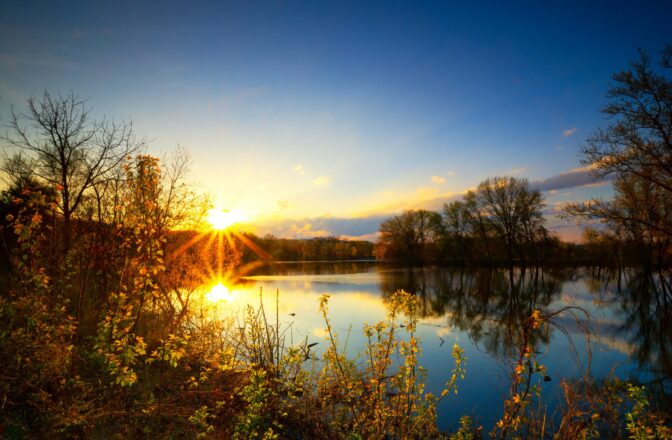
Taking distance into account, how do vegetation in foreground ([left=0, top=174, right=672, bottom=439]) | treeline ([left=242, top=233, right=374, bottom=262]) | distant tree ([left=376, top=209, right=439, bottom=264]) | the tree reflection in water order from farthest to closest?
treeline ([left=242, top=233, right=374, bottom=262])
distant tree ([left=376, top=209, right=439, bottom=264])
the tree reflection in water
vegetation in foreground ([left=0, top=174, right=672, bottom=439])

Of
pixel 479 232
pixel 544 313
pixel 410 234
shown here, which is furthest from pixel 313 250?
pixel 544 313

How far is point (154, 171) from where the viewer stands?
24.0 feet

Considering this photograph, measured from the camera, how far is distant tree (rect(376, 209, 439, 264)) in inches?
3294

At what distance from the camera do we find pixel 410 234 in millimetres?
85375

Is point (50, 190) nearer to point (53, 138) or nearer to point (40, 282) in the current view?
point (40, 282)

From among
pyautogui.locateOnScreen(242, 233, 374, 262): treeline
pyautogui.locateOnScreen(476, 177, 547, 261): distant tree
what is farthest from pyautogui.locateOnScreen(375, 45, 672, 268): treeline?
pyautogui.locateOnScreen(242, 233, 374, 262): treeline

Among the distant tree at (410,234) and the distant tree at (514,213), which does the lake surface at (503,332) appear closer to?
the distant tree at (514,213)

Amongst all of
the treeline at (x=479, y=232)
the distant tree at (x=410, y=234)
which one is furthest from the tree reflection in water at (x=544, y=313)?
the distant tree at (x=410, y=234)

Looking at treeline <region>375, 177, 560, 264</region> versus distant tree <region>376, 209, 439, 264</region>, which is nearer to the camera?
treeline <region>375, 177, 560, 264</region>

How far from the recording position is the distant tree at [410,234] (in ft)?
274

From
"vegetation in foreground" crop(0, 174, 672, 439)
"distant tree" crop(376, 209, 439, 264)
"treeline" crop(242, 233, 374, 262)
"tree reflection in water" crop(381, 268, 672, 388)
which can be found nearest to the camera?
"vegetation in foreground" crop(0, 174, 672, 439)

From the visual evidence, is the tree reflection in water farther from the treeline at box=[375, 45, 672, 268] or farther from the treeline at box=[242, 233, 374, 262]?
the treeline at box=[242, 233, 374, 262]

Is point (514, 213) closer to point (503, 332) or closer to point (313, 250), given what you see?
point (503, 332)

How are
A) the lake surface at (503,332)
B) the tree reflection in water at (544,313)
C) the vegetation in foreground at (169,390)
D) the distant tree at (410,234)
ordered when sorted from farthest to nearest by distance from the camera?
the distant tree at (410,234)
the tree reflection in water at (544,313)
the lake surface at (503,332)
the vegetation in foreground at (169,390)
